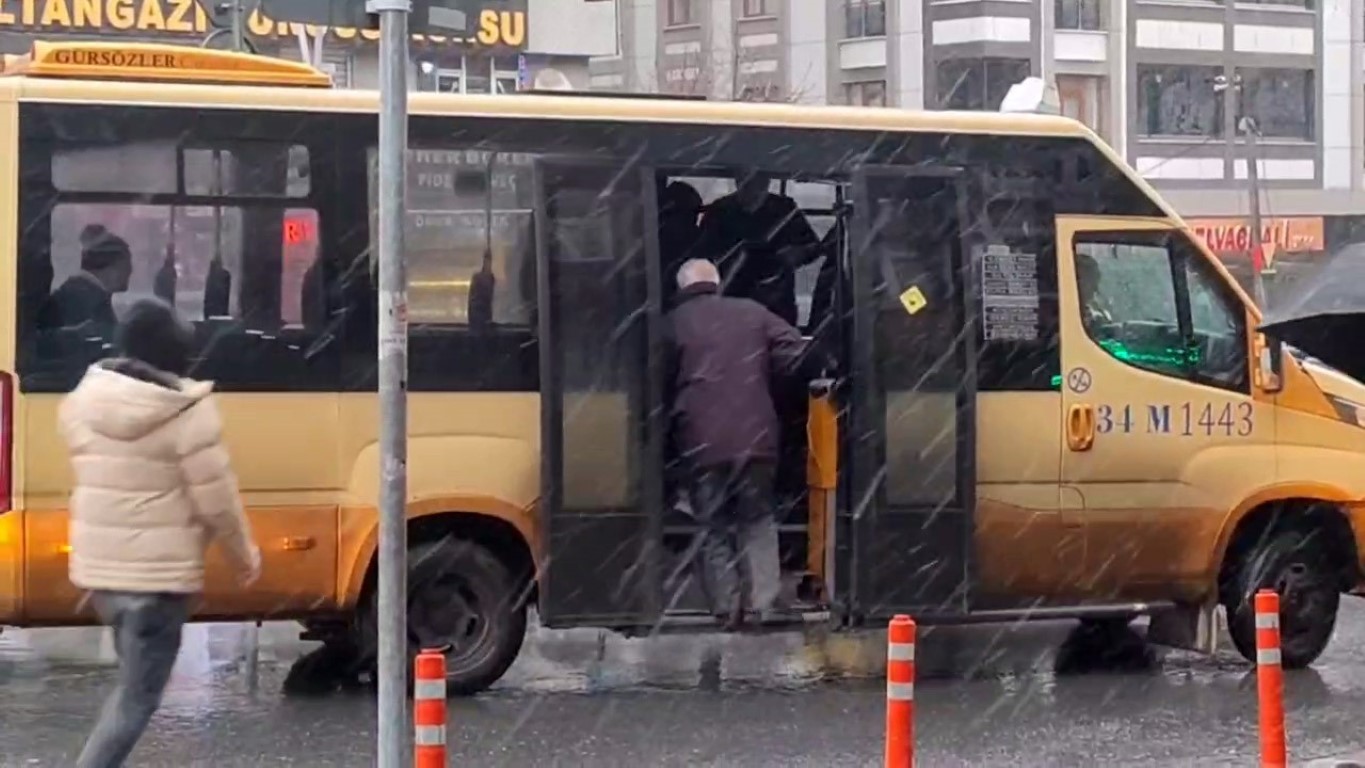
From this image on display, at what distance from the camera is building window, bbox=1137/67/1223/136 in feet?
172

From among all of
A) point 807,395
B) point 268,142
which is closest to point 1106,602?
point 807,395

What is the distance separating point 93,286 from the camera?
10.1 meters

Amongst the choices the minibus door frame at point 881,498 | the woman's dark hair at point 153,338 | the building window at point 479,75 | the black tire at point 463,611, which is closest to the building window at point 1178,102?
the building window at point 479,75

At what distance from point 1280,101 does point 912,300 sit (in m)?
45.4

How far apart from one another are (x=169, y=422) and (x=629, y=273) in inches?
142

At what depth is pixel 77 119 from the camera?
1005 cm

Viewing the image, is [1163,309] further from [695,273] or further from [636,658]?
[636,658]

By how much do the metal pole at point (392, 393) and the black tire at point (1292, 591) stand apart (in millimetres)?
6334

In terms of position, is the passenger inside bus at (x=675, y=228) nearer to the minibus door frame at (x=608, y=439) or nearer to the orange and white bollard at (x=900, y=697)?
the minibus door frame at (x=608, y=439)

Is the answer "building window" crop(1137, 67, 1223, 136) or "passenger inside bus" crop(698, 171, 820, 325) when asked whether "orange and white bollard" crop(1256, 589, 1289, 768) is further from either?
"building window" crop(1137, 67, 1223, 136)

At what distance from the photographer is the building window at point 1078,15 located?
51.3 m

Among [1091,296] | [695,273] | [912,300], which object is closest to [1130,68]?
[1091,296]

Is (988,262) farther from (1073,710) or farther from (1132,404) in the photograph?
(1073,710)

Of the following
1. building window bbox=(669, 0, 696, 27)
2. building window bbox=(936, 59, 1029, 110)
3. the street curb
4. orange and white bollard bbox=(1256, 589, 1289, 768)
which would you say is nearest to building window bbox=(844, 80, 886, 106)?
building window bbox=(936, 59, 1029, 110)
